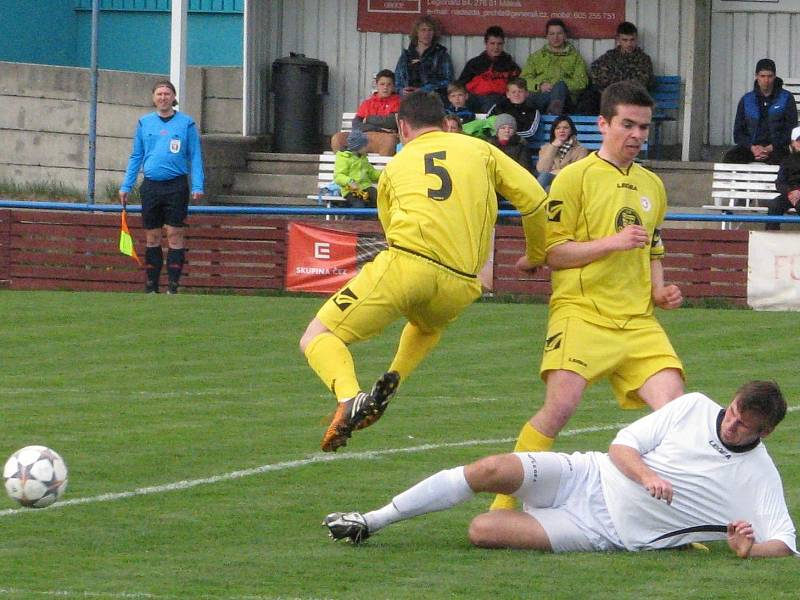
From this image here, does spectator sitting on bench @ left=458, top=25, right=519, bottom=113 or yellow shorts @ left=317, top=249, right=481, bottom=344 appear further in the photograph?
spectator sitting on bench @ left=458, top=25, right=519, bottom=113

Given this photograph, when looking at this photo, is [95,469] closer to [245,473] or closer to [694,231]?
[245,473]

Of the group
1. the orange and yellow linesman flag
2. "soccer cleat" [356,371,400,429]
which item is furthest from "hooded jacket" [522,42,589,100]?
"soccer cleat" [356,371,400,429]

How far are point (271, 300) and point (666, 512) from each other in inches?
431

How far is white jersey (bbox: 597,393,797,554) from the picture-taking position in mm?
6270

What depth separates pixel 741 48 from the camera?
71.2ft

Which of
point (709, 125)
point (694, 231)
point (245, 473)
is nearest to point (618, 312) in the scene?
point (245, 473)

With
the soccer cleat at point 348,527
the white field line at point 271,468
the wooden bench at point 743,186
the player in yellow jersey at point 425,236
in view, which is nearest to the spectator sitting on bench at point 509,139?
the wooden bench at point 743,186

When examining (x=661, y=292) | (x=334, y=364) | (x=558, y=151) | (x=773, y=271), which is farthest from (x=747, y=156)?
(x=334, y=364)

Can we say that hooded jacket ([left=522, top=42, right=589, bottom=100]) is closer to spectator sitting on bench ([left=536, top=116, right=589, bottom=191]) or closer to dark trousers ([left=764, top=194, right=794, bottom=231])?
spectator sitting on bench ([left=536, top=116, right=589, bottom=191])

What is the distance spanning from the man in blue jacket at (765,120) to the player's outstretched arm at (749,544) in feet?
43.3

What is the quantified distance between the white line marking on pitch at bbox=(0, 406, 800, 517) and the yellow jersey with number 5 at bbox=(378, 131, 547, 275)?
171 cm

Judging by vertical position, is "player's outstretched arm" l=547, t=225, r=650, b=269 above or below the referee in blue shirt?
below

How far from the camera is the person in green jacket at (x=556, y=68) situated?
2080cm

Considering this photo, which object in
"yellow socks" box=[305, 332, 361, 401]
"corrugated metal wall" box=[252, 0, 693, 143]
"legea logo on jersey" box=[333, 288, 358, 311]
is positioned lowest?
"yellow socks" box=[305, 332, 361, 401]
